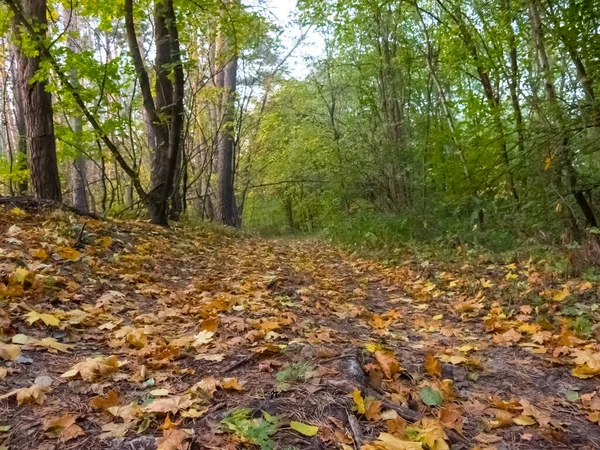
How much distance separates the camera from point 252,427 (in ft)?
6.15

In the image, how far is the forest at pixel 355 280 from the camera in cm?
210

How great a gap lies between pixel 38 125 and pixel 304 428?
6.78 metres

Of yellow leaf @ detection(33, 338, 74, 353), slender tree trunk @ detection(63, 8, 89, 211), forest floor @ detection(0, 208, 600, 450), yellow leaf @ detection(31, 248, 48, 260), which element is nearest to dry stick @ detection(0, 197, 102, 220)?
forest floor @ detection(0, 208, 600, 450)

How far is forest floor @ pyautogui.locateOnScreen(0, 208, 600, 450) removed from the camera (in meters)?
1.95

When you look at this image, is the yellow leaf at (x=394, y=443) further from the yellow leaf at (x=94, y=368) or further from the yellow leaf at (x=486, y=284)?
the yellow leaf at (x=486, y=284)

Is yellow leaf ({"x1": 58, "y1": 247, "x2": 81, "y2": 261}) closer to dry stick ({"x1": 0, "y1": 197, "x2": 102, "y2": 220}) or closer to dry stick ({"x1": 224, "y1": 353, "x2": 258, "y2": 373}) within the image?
dry stick ({"x1": 0, "y1": 197, "x2": 102, "y2": 220})

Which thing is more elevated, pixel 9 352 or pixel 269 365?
pixel 9 352

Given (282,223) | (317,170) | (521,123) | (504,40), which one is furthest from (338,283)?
(282,223)

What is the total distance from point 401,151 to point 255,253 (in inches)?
148

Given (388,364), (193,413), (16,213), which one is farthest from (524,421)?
(16,213)

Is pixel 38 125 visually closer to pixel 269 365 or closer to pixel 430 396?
pixel 269 365

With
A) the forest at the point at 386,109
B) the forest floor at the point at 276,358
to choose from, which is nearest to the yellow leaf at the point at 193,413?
the forest floor at the point at 276,358

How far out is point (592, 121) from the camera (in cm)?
465

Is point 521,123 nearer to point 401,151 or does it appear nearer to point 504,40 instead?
point 504,40
